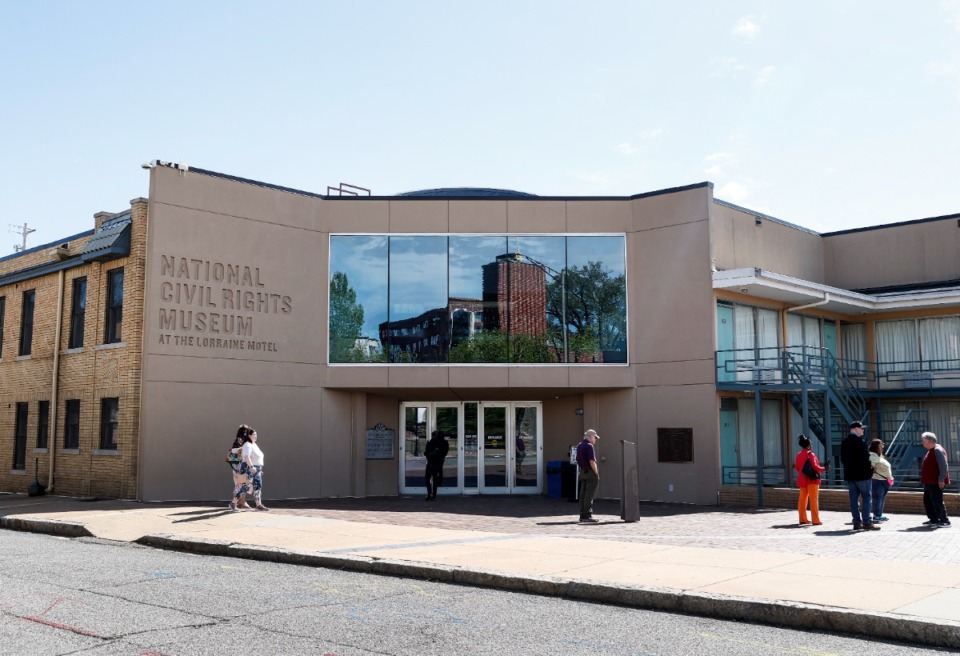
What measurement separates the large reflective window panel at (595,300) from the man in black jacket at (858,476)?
753 centimetres

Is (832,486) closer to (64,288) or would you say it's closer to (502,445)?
(502,445)

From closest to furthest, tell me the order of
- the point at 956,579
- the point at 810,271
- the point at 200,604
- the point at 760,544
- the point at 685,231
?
the point at 200,604 → the point at 956,579 → the point at 760,544 → the point at 685,231 → the point at 810,271

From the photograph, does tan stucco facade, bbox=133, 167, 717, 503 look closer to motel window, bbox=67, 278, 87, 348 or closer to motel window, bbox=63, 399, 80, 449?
motel window, bbox=63, 399, 80, 449

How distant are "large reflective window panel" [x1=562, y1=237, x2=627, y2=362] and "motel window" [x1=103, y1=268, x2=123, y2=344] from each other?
35.2 feet

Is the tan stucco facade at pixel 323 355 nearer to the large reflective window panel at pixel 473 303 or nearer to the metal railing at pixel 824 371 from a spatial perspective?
the large reflective window panel at pixel 473 303

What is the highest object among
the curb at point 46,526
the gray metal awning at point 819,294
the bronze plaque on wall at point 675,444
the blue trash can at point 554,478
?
the gray metal awning at point 819,294

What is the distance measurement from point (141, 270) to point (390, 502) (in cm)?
780

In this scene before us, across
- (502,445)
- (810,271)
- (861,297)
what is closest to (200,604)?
(502,445)

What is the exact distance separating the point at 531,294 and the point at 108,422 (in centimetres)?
1053

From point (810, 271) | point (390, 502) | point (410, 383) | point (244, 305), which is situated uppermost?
point (810, 271)

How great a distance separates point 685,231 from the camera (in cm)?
2214

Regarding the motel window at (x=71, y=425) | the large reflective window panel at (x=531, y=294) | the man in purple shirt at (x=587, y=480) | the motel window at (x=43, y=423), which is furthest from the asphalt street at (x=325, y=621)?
the motel window at (x=43, y=423)

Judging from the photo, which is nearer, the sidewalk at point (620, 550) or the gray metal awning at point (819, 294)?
the sidewalk at point (620, 550)

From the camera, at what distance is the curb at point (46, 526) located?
1498 centimetres
